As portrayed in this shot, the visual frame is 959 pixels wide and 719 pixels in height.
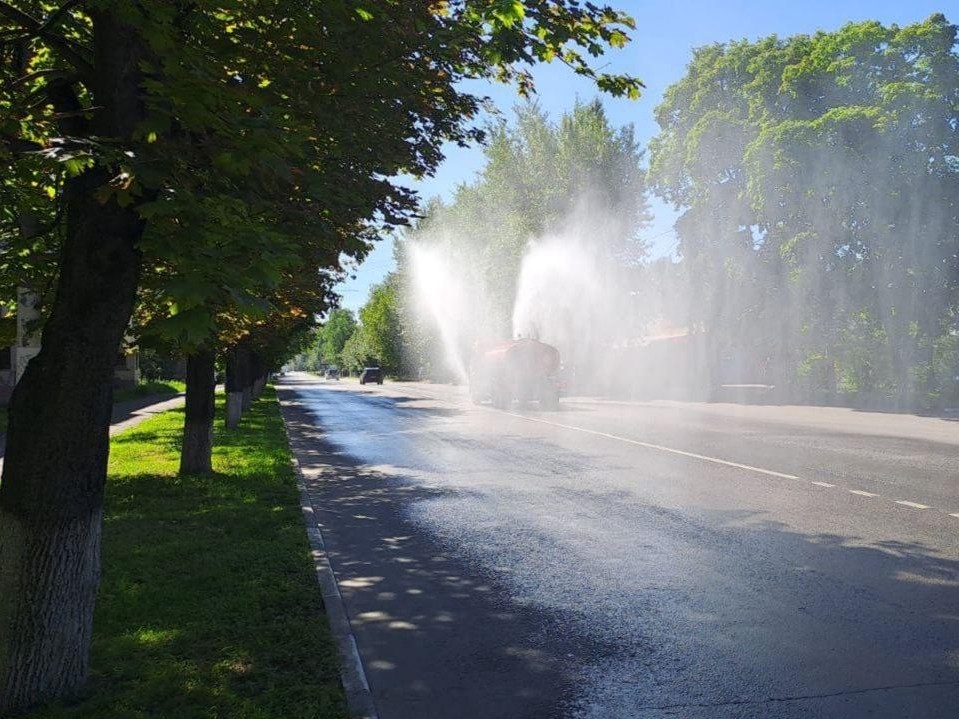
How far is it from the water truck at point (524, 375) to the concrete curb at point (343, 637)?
22995 millimetres

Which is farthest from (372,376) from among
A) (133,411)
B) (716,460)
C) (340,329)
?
(340,329)

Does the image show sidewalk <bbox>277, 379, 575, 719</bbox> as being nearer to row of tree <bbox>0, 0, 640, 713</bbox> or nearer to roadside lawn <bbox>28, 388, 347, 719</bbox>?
roadside lawn <bbox>28, 388, 347, 719</bbox>

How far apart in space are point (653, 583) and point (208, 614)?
10.3 feet

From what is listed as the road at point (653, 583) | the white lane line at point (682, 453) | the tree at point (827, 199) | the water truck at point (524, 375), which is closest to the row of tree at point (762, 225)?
the tree at point (827, 199)

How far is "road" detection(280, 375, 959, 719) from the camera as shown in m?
3.97

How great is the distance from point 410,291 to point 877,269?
4391 centimetres

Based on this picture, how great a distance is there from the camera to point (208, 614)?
16.7ft

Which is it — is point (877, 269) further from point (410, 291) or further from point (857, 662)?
point (410, 291)

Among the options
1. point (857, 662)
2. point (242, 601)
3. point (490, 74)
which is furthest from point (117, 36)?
point (857, 662)

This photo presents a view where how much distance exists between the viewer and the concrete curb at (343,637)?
12.4ft

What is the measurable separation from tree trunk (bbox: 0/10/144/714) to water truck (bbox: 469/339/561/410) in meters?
25.9

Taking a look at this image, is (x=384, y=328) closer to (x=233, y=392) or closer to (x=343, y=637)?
(x=233, y=392)

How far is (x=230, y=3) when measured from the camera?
439 centimetres

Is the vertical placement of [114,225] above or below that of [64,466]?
above
